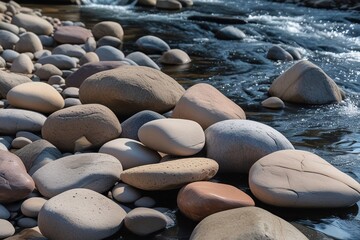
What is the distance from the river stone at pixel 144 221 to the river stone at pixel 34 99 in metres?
1.98

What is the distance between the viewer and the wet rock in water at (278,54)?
8328mm

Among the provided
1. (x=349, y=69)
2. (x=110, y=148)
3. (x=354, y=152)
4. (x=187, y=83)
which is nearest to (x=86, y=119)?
(x=110, y=148)

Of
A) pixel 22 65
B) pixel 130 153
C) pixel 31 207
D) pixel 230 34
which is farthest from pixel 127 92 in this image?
pixel 230 34

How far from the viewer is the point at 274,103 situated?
20.1 feet

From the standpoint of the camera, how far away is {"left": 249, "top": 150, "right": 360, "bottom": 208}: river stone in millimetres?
3764

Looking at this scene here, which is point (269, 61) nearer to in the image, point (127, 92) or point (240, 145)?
point (127, 92)

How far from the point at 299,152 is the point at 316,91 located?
2240mm

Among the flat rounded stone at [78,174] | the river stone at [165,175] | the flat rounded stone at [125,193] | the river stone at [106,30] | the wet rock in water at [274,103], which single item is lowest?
the river stone at [106,30]

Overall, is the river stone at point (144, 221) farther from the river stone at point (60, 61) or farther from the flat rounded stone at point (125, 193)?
the river stone at point (60, 61)

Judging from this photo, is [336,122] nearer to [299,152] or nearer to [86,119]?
[299,152]

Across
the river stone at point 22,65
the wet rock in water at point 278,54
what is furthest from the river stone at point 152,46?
the river stone at point 22,65

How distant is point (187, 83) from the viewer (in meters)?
6.86

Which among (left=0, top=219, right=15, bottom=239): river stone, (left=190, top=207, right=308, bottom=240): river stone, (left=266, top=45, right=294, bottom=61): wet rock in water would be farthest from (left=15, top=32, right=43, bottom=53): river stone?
(left=190, top=207, right=308, bottom=240): river stone

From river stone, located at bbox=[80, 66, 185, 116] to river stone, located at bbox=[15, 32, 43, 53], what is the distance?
2588 mm
